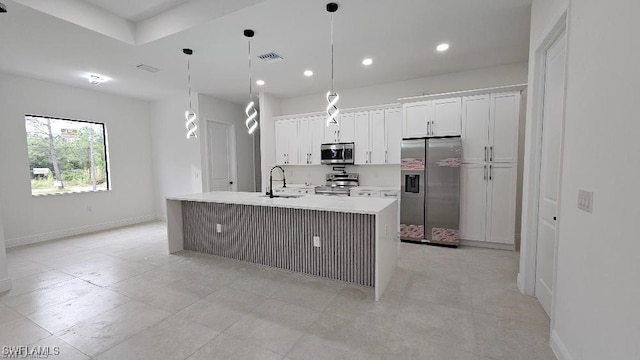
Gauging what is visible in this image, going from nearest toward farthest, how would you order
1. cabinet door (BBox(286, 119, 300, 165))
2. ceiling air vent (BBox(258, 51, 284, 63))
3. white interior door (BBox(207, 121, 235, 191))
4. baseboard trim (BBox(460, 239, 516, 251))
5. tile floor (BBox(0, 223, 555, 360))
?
tile floor (BBox(0, 223, 555, 360)) → ceiling air vent (BBox(258, 51, 284, 63)) → baseboard trim (BBox(460, 239, 516, 251)) → cabinet door (BBox(286, 119, 300, 165)) → white interior door (BBox(207, 121, 235, 191))

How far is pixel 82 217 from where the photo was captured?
527cm

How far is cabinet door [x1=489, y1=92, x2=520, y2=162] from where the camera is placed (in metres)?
3.76

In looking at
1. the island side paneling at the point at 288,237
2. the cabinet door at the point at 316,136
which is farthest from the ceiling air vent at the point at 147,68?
the cabinet door at the point at 316,136

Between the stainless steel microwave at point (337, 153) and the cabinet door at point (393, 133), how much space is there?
72cm

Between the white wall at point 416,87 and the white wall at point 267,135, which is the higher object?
the white wall at point 416,87

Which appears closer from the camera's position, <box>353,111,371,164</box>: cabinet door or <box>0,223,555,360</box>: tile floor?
<box>0,223,555,360</box>: tile floor

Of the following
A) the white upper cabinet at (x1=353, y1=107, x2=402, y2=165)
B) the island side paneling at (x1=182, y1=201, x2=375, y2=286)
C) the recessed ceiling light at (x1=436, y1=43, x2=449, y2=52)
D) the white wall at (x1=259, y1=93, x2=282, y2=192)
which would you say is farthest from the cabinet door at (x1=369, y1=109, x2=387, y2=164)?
the island side paneling at (x1=182, y1=201, x2=375, y2=286)

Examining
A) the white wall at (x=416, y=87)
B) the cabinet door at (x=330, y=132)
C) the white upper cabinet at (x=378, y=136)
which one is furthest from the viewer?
the cabinet door at (x=330, y=132)

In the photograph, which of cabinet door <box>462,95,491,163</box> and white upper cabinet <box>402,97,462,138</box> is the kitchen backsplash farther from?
cabinet door <box>462,95,491,163</box>

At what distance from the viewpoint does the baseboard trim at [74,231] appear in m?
4.46

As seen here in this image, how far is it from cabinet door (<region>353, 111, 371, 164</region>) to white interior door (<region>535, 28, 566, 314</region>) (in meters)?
2.88

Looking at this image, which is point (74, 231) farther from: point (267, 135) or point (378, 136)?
point (378, 136)

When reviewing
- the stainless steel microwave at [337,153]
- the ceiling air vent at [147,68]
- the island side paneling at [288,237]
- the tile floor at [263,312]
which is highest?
the ceiling air vent at [147,68]

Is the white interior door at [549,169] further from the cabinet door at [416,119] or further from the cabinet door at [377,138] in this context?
the cabinet door at [377,138]
